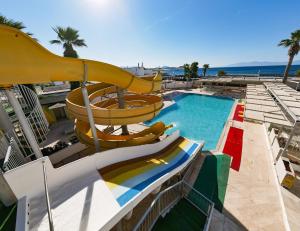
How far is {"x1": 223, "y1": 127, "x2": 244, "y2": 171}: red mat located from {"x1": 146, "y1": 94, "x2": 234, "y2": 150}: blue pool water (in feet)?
5.08

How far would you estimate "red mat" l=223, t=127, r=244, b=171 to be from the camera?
11336 mm

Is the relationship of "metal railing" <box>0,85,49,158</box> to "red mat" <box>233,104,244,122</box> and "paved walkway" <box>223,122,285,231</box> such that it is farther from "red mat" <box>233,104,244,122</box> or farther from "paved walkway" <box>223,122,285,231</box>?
"red mat" <box>233,104,244,122</box>

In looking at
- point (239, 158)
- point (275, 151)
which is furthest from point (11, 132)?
point (275, 151)

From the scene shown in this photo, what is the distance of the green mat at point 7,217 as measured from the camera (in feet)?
15.8

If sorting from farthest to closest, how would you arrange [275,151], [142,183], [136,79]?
[275,151] < [136,79] < [142,183]

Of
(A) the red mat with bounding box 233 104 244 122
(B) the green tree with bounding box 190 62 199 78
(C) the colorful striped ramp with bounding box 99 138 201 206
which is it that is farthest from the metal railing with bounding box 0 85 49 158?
(B) the green tree with bounding box 190 62 199 78

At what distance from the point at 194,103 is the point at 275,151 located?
20.8m

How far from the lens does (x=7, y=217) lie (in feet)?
17.0

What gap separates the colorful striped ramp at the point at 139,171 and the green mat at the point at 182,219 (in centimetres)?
209

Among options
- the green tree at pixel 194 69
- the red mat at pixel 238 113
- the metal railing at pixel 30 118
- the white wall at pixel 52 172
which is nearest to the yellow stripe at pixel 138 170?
the white wall at pixel 52 172

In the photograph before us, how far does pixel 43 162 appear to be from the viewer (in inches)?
212

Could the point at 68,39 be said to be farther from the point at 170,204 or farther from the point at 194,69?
the point at 194,69

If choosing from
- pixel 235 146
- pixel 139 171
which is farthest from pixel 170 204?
pixel 235 146

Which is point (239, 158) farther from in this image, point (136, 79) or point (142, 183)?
point (136, 79)
